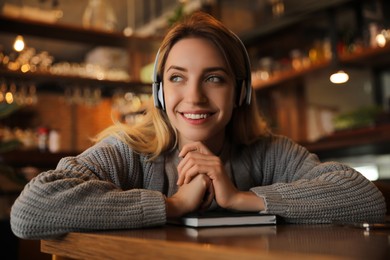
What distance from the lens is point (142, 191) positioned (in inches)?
38.6

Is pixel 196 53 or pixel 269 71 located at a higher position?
pixel 269 71

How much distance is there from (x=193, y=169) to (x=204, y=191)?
0.05 m

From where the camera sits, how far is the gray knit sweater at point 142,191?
89 centimetres

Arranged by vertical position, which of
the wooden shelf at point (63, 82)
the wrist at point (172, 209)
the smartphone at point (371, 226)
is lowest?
the smartphone at point (371, 226)

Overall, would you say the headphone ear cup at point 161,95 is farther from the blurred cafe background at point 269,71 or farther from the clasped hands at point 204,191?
the blurred cafe background at point 269,71

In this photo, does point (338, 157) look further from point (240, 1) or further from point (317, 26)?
point (240, 1)

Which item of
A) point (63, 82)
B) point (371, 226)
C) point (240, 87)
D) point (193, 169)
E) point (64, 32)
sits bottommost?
point (371, 226)

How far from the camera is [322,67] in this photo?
3.73 metres

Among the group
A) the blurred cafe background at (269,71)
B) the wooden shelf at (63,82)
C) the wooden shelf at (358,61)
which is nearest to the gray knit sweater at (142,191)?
the blurred cafe background at (269,71)

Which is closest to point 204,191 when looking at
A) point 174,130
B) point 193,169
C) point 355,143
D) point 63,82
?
point 193,169

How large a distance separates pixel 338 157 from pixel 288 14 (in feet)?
3.98

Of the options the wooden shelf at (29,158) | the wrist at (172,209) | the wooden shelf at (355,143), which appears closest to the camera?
the wrist at (172,209)

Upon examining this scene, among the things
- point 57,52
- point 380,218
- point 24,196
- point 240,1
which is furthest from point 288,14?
point 57,52

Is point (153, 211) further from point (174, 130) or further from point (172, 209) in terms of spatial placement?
point (174, 130)
